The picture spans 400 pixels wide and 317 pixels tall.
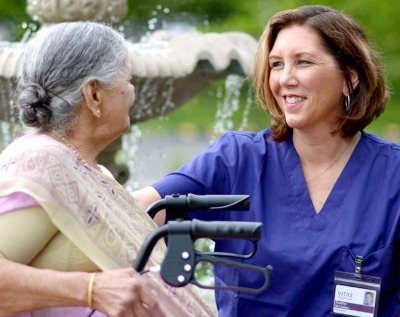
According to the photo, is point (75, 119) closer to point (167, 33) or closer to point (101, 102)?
point (101, 102)

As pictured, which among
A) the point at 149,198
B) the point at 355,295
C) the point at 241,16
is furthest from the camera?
the point at 241,16

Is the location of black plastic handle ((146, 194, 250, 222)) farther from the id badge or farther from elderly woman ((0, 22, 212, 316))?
the id badge

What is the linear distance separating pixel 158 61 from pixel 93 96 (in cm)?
270

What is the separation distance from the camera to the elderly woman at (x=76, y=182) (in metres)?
2.28

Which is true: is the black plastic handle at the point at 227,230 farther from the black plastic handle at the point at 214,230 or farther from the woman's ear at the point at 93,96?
the woman's ear at the point at 93,96

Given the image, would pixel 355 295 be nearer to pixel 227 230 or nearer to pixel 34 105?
pixel 227 230

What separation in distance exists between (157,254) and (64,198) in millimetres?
333

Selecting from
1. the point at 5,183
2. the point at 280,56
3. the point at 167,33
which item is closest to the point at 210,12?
the point at 167,33

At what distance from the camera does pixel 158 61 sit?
511 centimetres

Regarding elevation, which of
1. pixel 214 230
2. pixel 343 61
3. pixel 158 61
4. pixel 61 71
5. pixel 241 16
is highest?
pixel 61 71

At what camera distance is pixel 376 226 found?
294cm

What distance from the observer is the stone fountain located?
5094 millimetres

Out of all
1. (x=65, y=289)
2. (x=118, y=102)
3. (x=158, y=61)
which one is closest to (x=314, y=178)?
(x=118, y=102)

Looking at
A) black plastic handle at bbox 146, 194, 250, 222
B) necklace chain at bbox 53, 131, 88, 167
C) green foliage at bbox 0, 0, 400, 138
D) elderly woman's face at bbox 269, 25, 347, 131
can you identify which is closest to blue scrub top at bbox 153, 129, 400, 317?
elderly woman's face at bbox 269, 25, 347, 131
